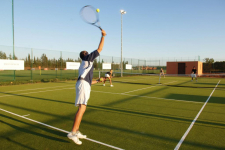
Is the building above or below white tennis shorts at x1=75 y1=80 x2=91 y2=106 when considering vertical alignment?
above

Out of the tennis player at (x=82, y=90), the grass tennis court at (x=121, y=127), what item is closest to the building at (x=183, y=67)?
the grass tennis court at (x=121, y=127)

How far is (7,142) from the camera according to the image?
3535mm

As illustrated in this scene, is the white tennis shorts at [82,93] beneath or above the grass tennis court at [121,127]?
above

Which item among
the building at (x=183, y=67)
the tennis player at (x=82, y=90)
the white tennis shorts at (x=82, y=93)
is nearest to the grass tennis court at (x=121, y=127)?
the tennis player at (x=82, y=90)

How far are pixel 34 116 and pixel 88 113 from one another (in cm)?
167

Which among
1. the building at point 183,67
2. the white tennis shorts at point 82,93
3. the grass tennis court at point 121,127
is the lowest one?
the grass tennis court at point 121,127

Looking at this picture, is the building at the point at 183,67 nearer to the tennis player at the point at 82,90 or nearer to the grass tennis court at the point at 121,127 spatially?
the grass tennis court at the point at 121,127

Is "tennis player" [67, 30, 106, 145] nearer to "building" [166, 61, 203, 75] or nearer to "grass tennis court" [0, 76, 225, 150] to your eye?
"grass tennis court" [0, 76, 225, 150]

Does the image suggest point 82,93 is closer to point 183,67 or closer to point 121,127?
A: point 121,127

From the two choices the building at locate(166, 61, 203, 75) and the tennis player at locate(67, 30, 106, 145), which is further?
the building at locate(166, 61, 203, 75)

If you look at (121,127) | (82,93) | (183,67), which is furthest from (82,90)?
(183,67)

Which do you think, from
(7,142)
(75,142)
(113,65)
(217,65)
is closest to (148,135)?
(75,142)

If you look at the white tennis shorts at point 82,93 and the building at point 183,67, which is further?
the building at point 183,67

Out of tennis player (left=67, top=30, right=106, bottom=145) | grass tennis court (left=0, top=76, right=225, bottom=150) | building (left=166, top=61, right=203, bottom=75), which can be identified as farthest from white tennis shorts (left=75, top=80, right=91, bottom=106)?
building (left=166, top=61, right=203, bottom=75)
